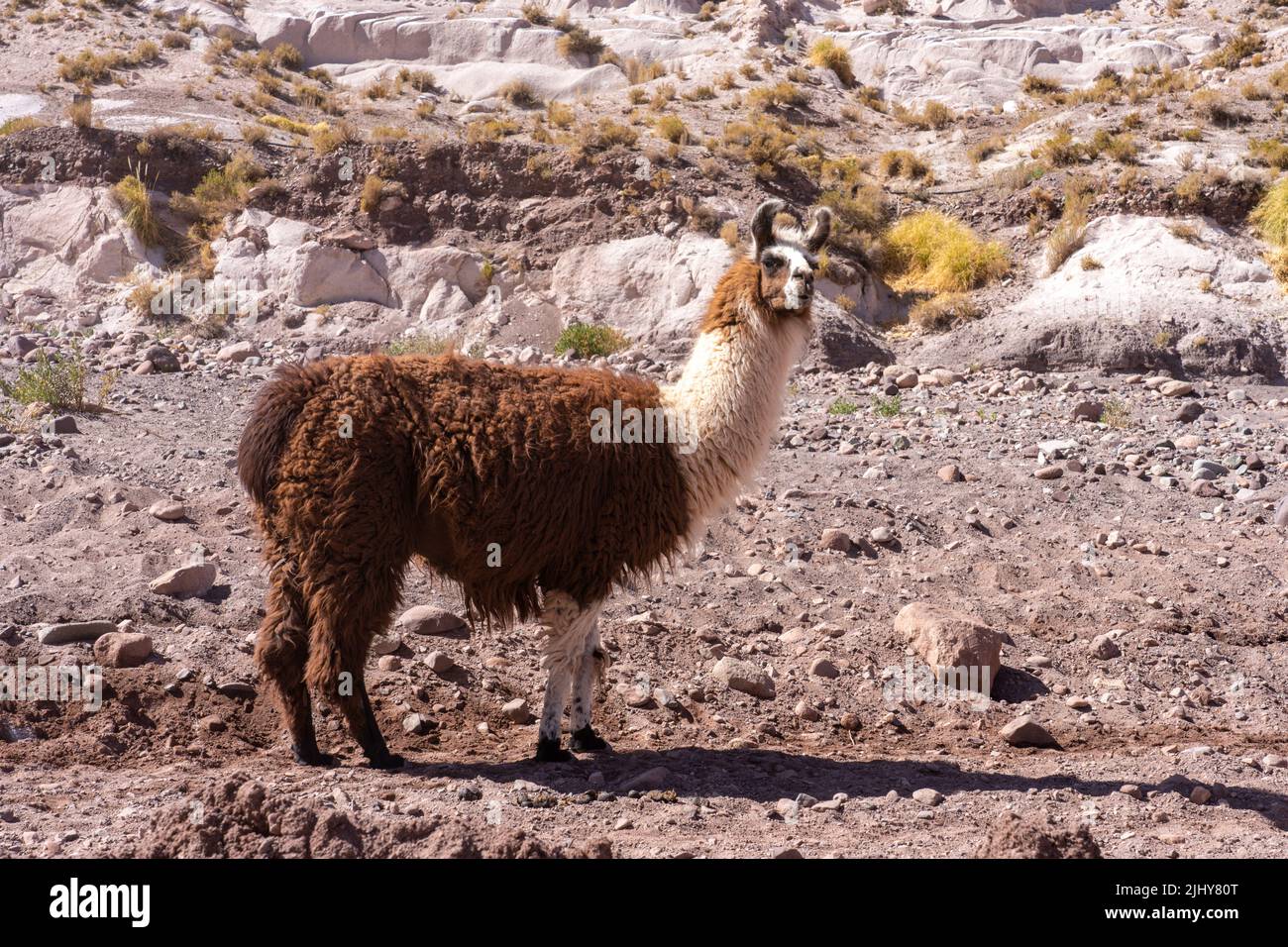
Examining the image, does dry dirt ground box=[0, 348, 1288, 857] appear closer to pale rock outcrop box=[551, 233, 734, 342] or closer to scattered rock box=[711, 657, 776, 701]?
scattered rock box=[711, 657, 776, 701]

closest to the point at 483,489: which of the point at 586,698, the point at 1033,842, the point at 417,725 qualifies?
the point at 586,698

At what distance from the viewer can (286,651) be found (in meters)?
6.26

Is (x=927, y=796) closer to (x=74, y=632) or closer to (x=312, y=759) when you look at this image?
(x=312, y=759)

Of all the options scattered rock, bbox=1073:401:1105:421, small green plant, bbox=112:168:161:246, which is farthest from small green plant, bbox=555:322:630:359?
small green plant, bbox=112:168:161:246

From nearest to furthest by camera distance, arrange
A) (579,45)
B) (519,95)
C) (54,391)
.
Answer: (54,391), (519,95), (579,45)

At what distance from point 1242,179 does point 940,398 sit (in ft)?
28.6

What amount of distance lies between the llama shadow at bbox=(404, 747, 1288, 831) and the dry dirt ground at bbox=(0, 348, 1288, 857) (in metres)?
0.03

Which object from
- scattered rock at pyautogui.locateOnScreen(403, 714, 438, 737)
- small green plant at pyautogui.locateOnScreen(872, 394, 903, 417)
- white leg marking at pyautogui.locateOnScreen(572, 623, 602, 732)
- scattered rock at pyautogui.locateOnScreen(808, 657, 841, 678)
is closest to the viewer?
white leg marking at pyautogui.locateOnScreen(572, 623, 602, 732)

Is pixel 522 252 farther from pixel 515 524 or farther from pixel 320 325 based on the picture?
pixel 515 524

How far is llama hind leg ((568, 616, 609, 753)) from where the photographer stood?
6.96 m

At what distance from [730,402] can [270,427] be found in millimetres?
2720

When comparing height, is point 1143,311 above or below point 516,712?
above

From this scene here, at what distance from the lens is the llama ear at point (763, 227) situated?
23.2 ft

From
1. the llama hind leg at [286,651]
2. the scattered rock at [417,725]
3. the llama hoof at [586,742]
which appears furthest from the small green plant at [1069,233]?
the llama hind leg at [286,651]
